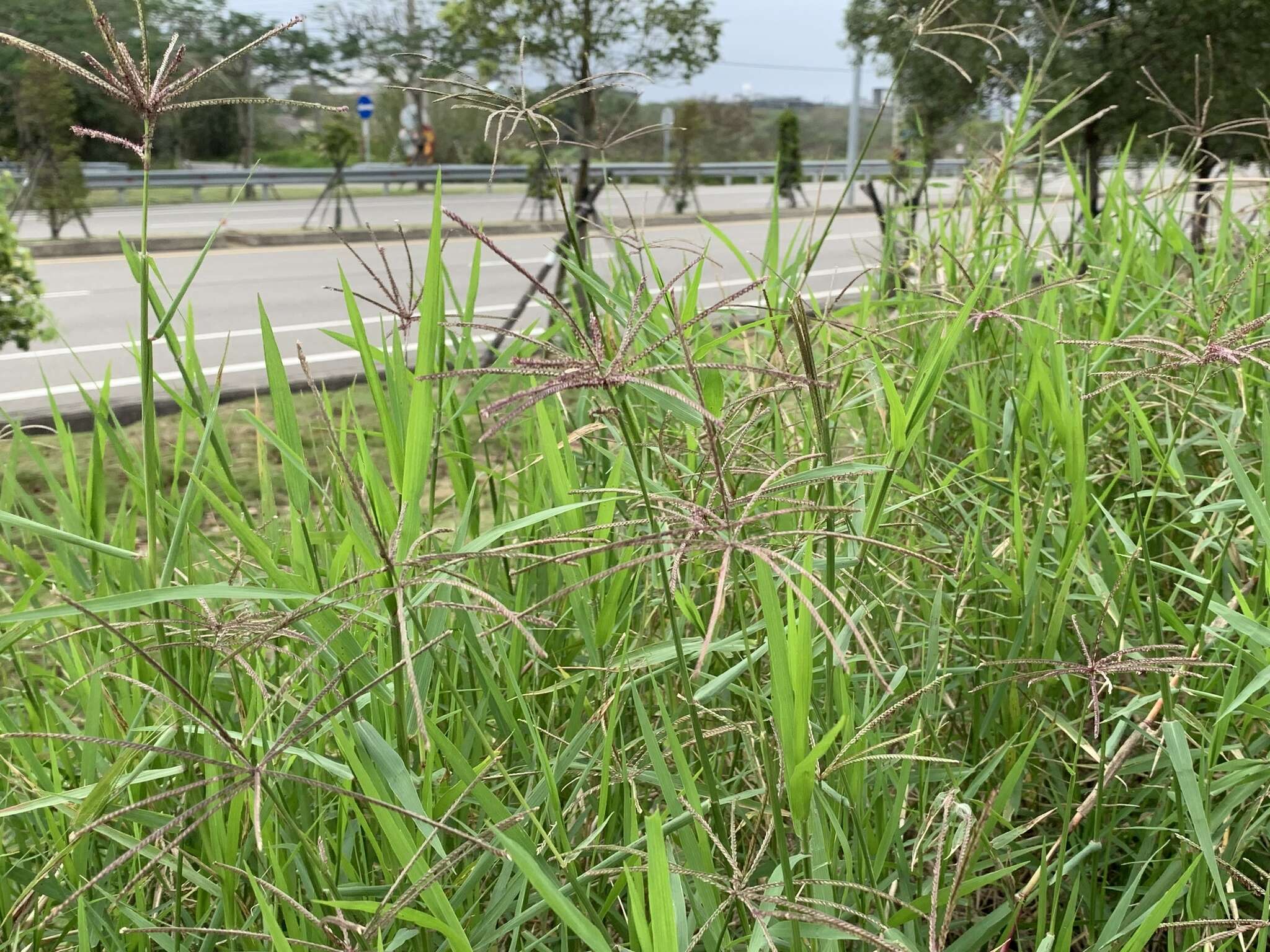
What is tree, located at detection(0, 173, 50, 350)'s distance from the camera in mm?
6086

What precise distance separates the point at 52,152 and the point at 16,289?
12.6 metres

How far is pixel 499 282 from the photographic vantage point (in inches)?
519

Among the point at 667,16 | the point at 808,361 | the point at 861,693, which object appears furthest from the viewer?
the point at 667,16

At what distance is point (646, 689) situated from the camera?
1.17 metres

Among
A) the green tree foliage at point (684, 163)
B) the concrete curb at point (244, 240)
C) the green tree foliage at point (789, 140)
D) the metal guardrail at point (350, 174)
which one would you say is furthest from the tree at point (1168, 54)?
the green tree foliage at point (789, 140)

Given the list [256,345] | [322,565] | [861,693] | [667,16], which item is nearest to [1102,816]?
[861,693]

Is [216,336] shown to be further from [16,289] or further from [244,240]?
[244,240]

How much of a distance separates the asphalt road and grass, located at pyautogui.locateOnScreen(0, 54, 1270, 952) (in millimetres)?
4025

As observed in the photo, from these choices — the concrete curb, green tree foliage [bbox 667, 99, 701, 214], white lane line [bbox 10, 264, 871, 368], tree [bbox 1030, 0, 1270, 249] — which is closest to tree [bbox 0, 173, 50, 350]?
white lane line [bbox 10, 264, 871, 368]

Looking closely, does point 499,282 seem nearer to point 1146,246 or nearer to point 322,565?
point 1146,246

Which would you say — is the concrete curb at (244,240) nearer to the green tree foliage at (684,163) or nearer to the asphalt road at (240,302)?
the asphalt road at (240,302)

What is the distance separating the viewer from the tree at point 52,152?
15.8 metres

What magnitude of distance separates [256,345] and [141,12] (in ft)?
28.7

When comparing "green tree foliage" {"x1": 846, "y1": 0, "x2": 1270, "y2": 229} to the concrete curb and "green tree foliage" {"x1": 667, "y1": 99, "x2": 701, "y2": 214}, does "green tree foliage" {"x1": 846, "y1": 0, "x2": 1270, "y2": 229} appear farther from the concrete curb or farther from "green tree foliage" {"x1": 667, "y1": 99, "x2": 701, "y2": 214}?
"green tree foliage" {"x1": 667, "y1": 99, "x2": 701, "y2": 214}
